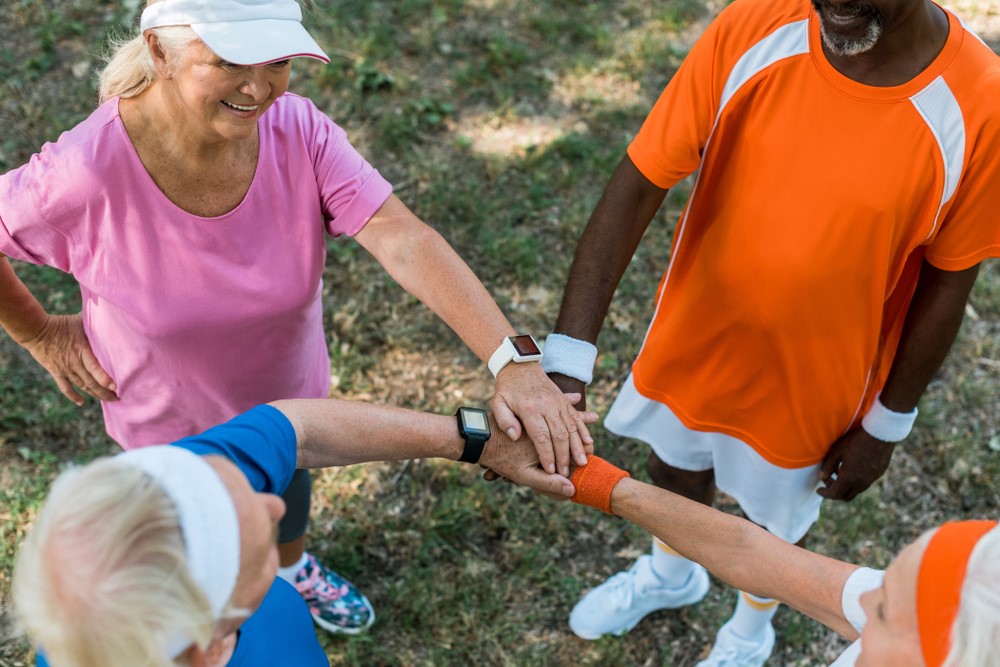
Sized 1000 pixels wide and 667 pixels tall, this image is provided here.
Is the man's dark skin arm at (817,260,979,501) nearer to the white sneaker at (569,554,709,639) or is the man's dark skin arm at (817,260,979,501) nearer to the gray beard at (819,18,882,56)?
the gray beard at (819,18,882,56)

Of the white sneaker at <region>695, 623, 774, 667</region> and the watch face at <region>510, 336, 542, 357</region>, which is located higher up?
the watch face at <region>510, 336, 542, 357</region>

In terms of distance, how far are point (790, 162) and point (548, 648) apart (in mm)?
1939

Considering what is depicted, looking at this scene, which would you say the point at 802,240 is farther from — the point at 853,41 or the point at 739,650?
the point at 739,650

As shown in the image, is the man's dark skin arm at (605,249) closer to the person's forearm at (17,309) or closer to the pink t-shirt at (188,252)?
the pink t-shirt at (188,252)

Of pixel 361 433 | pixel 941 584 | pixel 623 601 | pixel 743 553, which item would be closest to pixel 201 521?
pixel 361 433

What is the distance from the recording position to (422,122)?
187 inches

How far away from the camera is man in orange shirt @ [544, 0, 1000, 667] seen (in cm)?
195

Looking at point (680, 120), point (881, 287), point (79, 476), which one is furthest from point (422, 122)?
point (79, 476)

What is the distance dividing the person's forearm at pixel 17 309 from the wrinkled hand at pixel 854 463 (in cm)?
223

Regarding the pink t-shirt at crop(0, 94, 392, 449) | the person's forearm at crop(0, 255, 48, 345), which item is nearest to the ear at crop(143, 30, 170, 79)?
the pink t-shirt at crop(0, 94, 392, 449)

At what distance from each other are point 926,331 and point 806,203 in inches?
17.9

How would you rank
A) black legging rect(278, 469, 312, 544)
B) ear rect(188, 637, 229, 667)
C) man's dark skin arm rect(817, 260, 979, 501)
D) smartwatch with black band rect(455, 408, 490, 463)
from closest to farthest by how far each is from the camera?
ear rect(188, 637, 229, 667)
man's dark skin arm rect(817, 260, 979, 501)
smartwatch with black band rect(455, 408, 490, 463)
black legging rect(278, 469, 312, 544)

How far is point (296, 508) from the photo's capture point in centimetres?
284

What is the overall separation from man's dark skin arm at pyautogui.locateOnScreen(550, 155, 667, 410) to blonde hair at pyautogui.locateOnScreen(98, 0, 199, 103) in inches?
43.9
